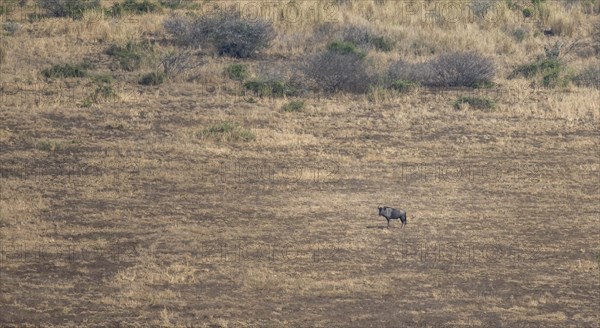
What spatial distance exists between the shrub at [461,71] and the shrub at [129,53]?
20.8ft

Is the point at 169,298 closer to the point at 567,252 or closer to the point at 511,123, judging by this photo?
the point at 567,252

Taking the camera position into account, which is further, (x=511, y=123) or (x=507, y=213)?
(x=511, y=123)

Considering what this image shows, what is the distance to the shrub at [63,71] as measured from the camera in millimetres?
21422

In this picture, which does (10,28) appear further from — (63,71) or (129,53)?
(63,71)

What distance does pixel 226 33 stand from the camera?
24.0m

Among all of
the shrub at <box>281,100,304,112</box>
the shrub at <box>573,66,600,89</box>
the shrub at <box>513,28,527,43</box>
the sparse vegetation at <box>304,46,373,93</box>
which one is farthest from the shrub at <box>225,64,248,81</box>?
the shrub at <box>513,28,527,43</box>

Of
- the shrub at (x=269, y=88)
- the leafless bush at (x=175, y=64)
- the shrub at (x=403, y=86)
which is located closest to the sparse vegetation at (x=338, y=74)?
the shrub at (x=403, y=86)

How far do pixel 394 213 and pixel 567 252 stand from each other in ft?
7.23

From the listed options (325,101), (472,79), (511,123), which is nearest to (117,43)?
(325,101)

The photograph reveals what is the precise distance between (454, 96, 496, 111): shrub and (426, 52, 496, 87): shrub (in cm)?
184

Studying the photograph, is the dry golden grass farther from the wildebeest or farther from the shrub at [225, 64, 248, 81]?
the shrub at [225, 64, 248, 81]

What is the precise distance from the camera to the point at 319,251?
1263 centimetres

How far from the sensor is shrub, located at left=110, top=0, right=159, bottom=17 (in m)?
27.6

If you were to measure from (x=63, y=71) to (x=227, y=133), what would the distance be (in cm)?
588
